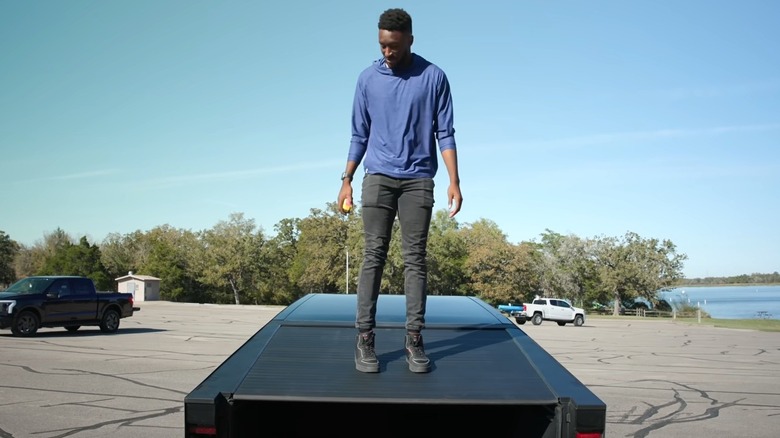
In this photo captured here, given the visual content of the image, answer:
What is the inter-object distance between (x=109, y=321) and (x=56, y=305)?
2.06 m

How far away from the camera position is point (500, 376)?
10.4 feet

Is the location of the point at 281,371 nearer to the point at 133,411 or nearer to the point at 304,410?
the point at 304,410

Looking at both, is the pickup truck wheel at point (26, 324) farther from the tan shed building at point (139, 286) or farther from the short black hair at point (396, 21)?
the tan shed building at point (139, 286)

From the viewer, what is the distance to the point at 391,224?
3.77 metres

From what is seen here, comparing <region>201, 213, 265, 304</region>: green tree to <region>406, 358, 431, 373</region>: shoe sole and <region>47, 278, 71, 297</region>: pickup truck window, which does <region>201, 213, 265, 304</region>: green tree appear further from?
<region>406, 358, 431, 373</region>: shoe sole

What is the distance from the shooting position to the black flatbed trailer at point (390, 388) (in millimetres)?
2795

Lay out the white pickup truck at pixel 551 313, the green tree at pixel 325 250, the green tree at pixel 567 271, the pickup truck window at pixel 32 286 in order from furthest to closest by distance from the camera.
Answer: the green tree at pixel 567 271, the green tree at pixel 325 250, the white pickup truck at pixel 551 313, the pickup truck window at pixel 32 286

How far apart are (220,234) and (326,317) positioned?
90.1 metres

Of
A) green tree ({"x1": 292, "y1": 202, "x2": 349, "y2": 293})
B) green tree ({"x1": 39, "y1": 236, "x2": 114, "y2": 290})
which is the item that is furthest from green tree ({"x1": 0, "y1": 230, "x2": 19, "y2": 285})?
green tree ({"x1": 292, "y1": 202, "x2": 349, "y2": 293})

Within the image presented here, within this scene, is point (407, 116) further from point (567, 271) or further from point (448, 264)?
point (567, 271)

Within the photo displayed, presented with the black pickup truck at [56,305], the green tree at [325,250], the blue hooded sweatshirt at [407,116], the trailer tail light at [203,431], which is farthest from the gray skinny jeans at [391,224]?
the green tree at [325,250]

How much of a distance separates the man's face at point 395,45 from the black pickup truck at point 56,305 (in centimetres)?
1913

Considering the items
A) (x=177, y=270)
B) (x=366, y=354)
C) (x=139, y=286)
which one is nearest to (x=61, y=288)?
(x=366, y=354)

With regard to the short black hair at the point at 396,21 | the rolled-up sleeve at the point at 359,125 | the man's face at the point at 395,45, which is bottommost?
the rolled-up sleeve at the point at 359,125
